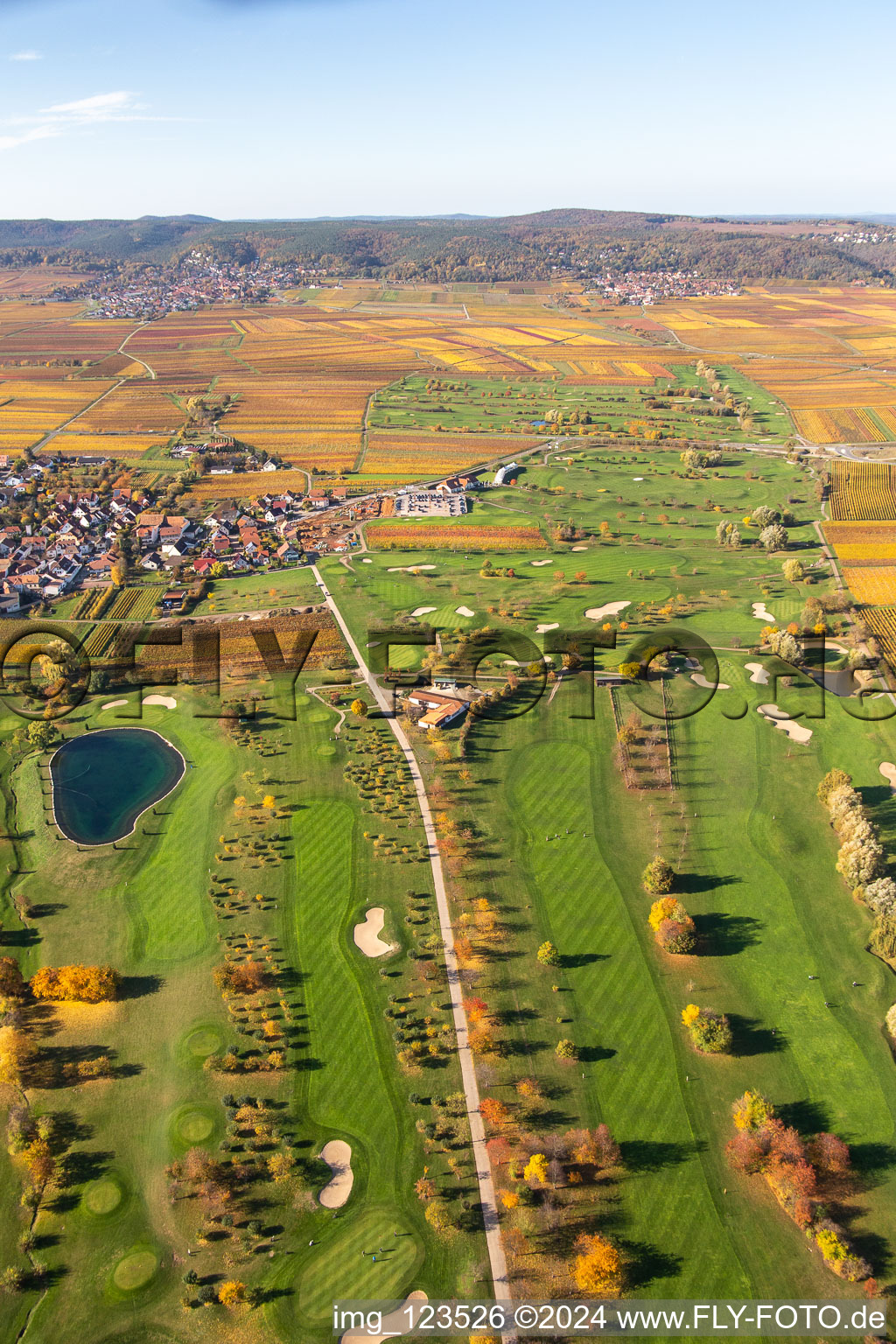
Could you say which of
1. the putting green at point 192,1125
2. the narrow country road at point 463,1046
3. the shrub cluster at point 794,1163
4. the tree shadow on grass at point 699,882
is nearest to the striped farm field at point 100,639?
the narrow country road at point 463,1046

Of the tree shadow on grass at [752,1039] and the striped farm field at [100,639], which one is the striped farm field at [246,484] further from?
the tree shadow on grass at [752,1039]

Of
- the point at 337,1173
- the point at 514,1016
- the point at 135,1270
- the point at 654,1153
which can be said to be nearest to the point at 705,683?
the point at 514,1016

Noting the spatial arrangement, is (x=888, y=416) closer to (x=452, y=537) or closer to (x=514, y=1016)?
(x=452, y=537)

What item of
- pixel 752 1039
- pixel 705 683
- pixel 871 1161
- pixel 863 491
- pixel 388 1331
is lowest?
pixel 388 1331

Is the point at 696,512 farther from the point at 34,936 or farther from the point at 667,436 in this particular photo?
the point at 34,936

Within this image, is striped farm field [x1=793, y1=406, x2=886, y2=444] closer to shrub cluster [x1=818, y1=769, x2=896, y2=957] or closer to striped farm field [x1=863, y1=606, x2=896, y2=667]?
striped farm field [x1=863, y1=606, x2=896, y2=667]
